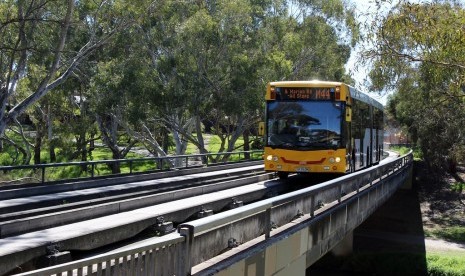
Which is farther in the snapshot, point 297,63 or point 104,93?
point 297,63

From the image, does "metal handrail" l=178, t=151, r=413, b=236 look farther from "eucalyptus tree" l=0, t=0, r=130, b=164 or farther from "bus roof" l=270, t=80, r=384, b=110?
"eucalyptus tree" l=0, t=0, r=130, b=164

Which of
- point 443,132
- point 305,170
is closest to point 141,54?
point 305,170

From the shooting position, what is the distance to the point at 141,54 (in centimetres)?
3428

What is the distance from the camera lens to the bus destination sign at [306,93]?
16719mm

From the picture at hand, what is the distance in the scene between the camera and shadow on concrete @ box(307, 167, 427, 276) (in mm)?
28000

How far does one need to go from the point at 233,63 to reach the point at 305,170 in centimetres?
1754

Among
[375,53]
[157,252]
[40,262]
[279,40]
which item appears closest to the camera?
[157,252]

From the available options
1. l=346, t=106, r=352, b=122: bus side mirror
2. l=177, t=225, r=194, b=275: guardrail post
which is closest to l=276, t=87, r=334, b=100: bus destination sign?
l=346, t=106, r=352, b=122: bus side mirror

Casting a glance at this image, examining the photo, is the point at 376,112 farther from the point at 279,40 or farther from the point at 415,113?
the point at 415,113

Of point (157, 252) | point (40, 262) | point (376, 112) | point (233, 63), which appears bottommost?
point (40, 262)

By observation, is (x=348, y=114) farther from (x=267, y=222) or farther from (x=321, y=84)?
(x=267, y=222)

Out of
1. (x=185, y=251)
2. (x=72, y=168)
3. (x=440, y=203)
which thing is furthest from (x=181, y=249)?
(x=440, y=203)

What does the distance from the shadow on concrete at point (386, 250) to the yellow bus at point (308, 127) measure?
11790 mm

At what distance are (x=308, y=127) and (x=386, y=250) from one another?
1607cm
